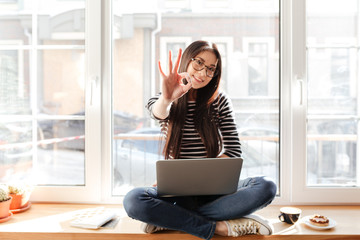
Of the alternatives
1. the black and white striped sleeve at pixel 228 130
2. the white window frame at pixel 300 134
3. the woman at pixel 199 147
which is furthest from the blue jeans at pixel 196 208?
the white window frame at pixel 300 134

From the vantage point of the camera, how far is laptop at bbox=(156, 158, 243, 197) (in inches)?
59.6

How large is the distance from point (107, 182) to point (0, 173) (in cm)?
66

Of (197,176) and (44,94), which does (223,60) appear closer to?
(197,176)

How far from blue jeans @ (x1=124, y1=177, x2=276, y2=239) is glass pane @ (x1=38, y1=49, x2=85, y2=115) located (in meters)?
0.78

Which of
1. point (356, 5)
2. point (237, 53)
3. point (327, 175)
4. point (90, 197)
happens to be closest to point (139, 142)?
point (90, 197)

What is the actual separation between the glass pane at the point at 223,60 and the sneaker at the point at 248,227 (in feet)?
1.77

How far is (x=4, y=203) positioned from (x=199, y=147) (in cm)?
102

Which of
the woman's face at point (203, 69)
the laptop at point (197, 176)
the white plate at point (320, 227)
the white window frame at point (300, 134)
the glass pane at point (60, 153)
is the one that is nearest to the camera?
the laptop at point (197, 176)

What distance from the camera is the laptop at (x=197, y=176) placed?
4.97 ft

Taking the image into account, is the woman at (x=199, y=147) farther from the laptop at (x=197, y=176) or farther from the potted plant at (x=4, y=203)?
the potted plant at (x=4, y=203)

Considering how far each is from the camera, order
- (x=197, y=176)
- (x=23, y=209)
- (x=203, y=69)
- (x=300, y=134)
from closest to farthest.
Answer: (x=197, y=176) < (x=203, y=69) < (x=23, y=209) < (x=300, y=134)

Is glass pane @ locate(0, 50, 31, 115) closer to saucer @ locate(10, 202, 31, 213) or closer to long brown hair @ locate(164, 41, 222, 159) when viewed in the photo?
saucer @ locate(10, 202, 31, 213)

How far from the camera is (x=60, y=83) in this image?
6.86 ft

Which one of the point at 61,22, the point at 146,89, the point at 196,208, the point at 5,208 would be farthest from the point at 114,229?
the point at 61,22
